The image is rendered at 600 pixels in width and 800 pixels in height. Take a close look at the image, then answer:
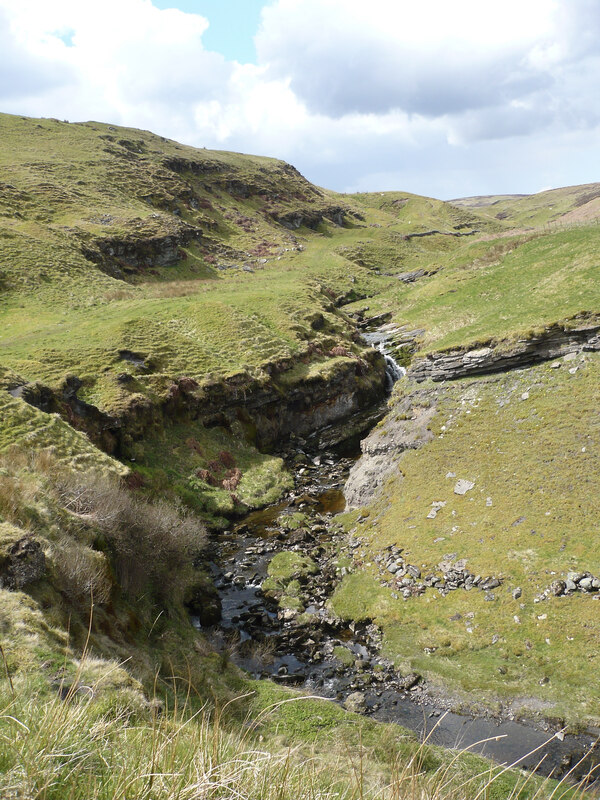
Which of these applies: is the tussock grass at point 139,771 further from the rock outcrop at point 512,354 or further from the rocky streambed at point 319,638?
the rock outcrop at point 512,354

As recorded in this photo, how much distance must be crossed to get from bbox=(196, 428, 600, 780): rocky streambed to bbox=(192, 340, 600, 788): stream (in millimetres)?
41

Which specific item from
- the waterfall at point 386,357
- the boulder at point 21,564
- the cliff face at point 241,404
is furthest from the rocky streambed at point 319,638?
the waterfall at point 386,357

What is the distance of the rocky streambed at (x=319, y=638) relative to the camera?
15180mm

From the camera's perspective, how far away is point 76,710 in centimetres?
452

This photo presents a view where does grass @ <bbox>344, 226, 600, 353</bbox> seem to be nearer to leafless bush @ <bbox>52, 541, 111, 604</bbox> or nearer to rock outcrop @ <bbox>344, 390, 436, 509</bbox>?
rock outcrop @ <bbox>344, 390, 436, 509</bbox>

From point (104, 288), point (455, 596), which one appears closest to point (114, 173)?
point (104, 288)

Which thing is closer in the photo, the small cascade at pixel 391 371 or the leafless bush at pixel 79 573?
the leafless bush at pixel 79 573

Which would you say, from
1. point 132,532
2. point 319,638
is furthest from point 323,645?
point 132,532

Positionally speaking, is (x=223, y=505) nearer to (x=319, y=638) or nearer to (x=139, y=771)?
(x=319, y=638)

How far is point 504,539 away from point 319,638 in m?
9.94

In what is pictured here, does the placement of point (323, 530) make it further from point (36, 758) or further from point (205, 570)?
point (36, 758)

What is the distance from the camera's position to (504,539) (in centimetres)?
2242

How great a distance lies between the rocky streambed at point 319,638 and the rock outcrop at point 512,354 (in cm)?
1266

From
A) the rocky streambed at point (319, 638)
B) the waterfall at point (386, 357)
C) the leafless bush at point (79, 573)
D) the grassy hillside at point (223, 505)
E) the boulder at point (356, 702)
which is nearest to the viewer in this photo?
the grassy hillside at point (223, 505)
